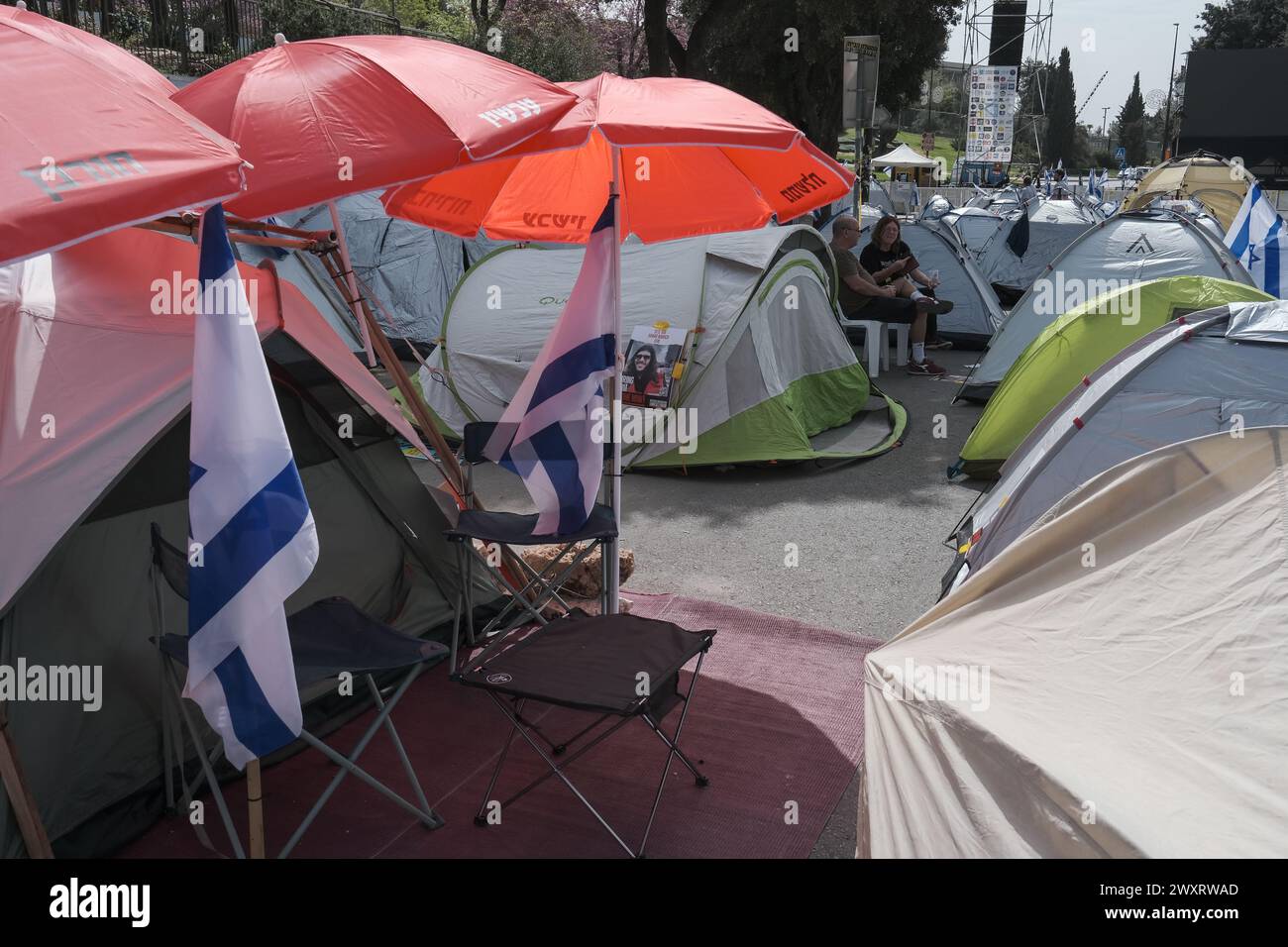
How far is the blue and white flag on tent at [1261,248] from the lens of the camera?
10234mm

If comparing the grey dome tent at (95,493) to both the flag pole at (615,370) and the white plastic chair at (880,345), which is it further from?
the white plastic chair at (880,345)

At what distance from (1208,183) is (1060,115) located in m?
57.5

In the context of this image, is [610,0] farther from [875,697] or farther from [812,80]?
[875,697]

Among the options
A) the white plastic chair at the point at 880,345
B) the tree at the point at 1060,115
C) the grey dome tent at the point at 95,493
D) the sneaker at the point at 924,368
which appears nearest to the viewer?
the grey dome tent at the point at 95,493

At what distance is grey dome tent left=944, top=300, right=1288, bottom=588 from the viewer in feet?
15.8

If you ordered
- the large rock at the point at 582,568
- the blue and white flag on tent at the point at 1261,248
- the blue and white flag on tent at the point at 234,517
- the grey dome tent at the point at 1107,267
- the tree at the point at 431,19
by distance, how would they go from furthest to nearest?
1. the tree at the point at 431,19
2. the blue and white flag on tent at the point at 1261,248
3. the grey dome tent at the point at 1107,267
4. the large rock at the point at 582,568
5. the blue and white flag on tent at the point at 234,517

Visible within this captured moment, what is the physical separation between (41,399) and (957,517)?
5051 mm

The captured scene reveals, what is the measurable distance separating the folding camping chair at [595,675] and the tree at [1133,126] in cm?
7828

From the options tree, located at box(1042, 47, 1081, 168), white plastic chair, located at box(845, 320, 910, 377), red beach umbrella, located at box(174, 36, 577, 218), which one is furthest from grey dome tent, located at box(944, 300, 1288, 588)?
tree, located at box(1042, 47, 1081, 168)

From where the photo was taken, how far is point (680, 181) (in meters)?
5.09

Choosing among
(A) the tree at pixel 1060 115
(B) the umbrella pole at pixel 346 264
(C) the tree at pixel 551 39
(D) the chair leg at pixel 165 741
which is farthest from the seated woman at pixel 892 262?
(A) the tree at pixel 1060 115

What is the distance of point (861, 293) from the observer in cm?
948

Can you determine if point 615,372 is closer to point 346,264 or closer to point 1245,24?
point 346,264
